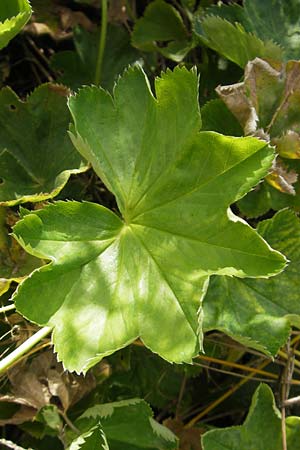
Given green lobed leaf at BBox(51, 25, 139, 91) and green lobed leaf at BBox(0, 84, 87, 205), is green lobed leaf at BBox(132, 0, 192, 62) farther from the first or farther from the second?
green lobed leaf at BBox(0, 84, 87, 205)

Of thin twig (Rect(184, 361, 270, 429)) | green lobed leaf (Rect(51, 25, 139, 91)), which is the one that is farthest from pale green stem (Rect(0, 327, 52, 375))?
green lobed leaf (Rect(51, 25, 139, 91))

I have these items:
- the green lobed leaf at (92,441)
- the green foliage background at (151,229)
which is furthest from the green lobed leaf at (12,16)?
the green lobed leaf at (92,441)

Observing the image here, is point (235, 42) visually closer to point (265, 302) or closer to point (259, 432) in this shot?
point (265, 302)

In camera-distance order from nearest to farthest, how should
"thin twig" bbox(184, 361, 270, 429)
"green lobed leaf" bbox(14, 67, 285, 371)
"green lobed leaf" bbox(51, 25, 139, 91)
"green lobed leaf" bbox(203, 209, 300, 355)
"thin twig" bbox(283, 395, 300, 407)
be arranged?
1. "green lobed leaf" bbox(14, 67, 285, 371)
2. "green lobed leaf" bbox(203, 209, 300, 355)
3. "thin twig" bbox(283, 395, 300, 407)
4. "thin twig" bbox(184, 361, 270, 429)
5. "green lobed leaf" bbox(51, 25, 139, 91)

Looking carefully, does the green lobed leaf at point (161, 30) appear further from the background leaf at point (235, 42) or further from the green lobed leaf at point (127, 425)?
the green lobed leaf at point (127, 425)

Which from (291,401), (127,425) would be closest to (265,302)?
(291,401)

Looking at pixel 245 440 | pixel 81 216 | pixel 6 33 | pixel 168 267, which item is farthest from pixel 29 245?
pixel 245 440
